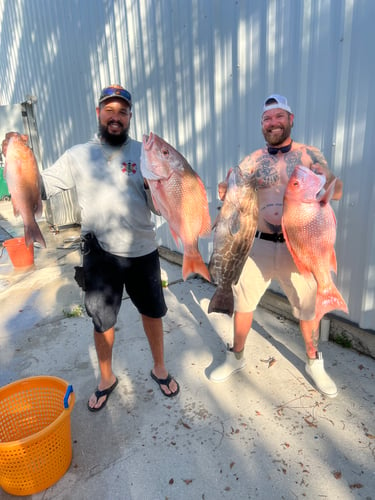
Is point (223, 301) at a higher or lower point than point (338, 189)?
lower

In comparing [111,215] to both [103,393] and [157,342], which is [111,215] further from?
[103,393]

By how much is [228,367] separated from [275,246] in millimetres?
1119

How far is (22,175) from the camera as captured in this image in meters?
2.06

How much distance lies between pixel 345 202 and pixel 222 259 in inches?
61.4

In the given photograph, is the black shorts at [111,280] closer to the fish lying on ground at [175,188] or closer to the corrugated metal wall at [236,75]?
the fish lying on ground at [175,188]

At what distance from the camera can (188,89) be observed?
4711 millimetres

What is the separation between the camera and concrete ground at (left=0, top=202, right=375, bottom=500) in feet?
6.77

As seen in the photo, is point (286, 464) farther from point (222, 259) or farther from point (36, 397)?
point (36, 397)

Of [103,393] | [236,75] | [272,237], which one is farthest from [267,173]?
[103,393]

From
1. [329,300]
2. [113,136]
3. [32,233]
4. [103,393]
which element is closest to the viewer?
[329,300]

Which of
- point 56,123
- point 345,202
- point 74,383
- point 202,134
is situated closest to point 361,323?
point 345,202

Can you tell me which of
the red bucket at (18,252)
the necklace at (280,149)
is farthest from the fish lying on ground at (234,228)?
the red bucket at (18,252)

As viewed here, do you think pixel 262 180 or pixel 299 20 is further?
pixel 299 20

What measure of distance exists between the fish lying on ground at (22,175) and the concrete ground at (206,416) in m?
1.61
